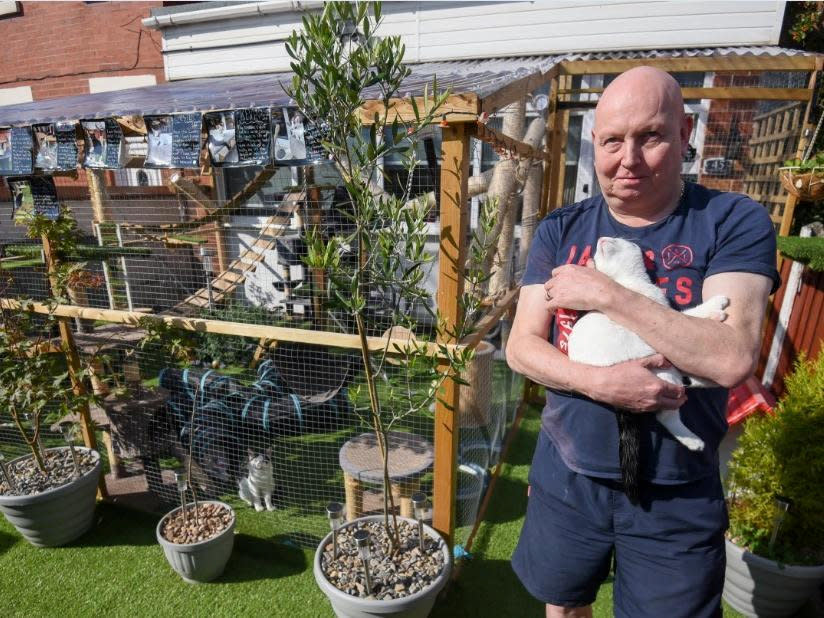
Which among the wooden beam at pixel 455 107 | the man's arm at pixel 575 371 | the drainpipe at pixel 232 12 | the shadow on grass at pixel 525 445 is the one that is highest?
the drainpipe at pixel 232 12

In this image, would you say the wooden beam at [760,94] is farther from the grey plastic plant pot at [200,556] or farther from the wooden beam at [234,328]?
the grey plastic plant pot at [200,556]

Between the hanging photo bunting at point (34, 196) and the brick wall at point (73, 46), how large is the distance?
596 centimetres

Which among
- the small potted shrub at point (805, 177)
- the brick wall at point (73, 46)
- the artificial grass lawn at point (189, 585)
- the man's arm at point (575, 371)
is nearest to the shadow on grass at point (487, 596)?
the artificial grass lawn at point (189, 585)

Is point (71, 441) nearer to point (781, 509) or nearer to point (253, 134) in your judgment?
point (253, 134)

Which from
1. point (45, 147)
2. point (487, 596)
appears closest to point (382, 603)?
point (487, 596)

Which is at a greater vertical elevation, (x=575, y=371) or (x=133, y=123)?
(x=133, y=123)

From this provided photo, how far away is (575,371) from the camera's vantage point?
4.63 feet

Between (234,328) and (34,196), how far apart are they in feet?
5.84

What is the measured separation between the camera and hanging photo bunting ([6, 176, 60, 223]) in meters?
3.19

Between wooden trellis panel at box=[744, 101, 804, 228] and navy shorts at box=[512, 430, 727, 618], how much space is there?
3.82 m

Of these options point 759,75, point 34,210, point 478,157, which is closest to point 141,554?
point 34,210

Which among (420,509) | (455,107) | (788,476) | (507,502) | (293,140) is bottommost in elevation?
(507,502)

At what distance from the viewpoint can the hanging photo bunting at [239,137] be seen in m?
2.46

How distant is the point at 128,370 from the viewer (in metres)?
3.93
